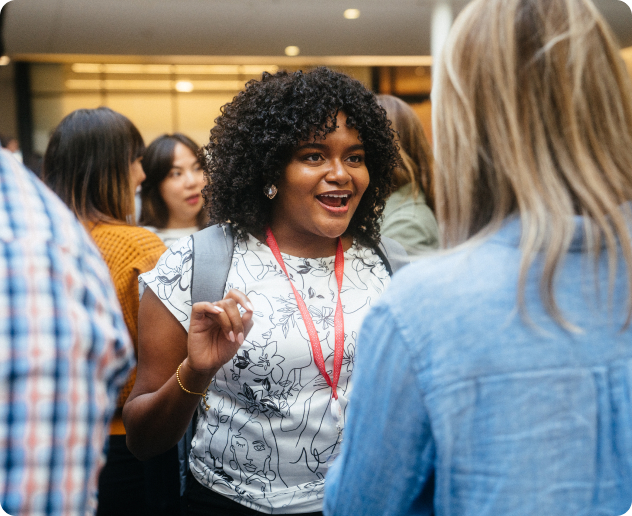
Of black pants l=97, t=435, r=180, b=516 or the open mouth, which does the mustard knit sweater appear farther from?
the open mouth

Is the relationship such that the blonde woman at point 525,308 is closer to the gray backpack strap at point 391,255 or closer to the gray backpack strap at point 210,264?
the gray backpack strap at point 210,264

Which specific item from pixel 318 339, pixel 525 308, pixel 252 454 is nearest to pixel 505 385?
pixel 525 308

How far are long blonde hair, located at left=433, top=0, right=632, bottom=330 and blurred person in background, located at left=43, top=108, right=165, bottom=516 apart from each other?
5.37 ft

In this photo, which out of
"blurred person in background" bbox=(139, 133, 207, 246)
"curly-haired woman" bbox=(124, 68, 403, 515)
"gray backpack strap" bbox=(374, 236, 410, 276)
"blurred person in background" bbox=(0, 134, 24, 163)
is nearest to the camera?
"curly-haired woman" bbox=(124, 68, 403, 515)

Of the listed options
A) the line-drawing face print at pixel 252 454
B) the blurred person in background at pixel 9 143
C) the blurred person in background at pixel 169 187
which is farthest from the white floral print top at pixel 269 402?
the blurred person in background at pixel 169 187

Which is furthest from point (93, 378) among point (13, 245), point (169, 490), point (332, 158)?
point (169, 490)

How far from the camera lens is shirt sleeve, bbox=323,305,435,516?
0.94m

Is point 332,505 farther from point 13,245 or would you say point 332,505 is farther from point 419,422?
point 13,245

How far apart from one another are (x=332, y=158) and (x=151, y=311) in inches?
30.7

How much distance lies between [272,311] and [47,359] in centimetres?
98

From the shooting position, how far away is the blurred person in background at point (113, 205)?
87.6 inches

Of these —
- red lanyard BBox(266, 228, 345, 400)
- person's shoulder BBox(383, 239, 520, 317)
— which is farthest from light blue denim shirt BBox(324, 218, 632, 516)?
red lanyard BBox(266, 228, 345, 400)

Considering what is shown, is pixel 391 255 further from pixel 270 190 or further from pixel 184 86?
pixel 184 86

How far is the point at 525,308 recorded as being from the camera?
89cm
